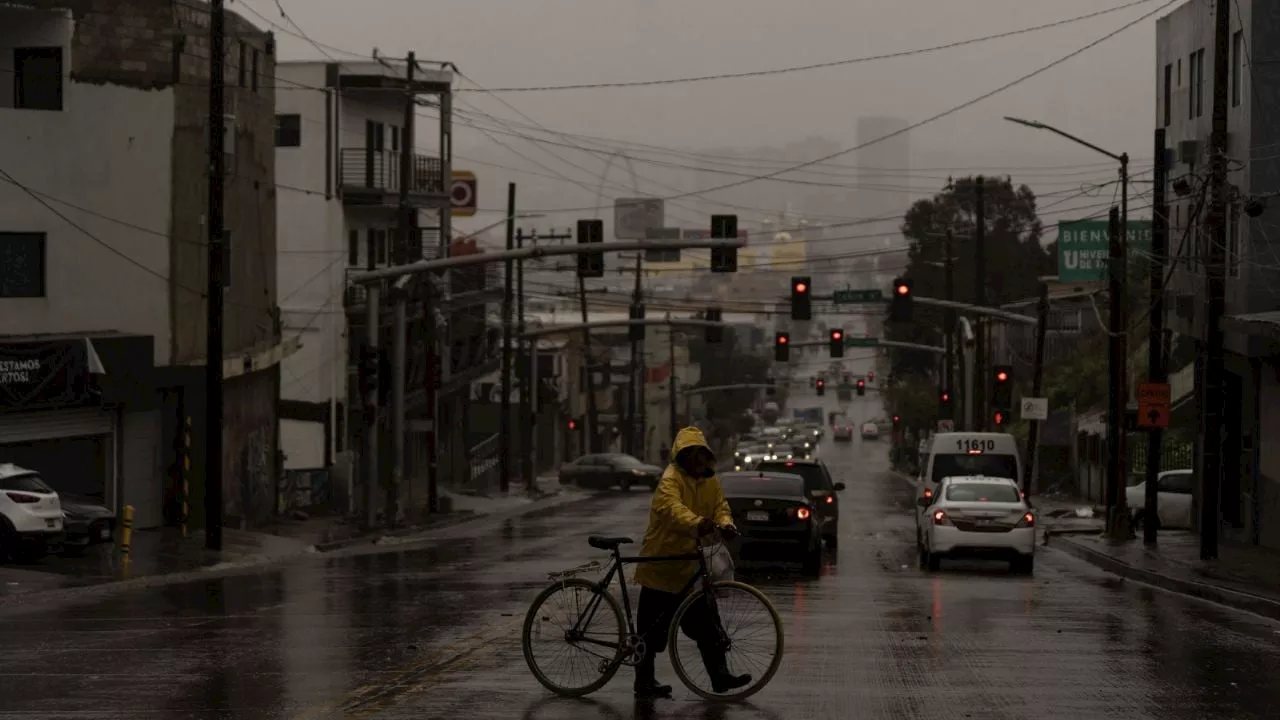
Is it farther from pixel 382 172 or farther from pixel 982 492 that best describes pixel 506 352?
pixel 982 492

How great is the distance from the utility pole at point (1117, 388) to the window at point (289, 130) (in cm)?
2853

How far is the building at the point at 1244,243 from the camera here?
36625 millimetres

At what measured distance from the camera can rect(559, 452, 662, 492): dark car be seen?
76.1 m

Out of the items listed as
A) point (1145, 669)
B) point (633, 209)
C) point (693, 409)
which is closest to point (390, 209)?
point (1145, 669)

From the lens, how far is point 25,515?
2900 cm

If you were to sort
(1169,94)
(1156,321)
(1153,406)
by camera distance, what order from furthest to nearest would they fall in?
(1169,94) < (1156,321) < (1153,406)

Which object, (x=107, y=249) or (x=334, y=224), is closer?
(x=107, y=249)

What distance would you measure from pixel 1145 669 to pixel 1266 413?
948 inches

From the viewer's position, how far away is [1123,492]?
3894 cm

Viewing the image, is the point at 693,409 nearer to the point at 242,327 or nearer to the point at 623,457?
the point at 623,457

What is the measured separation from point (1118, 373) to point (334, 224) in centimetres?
2841

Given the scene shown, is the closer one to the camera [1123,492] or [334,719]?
[334,719]

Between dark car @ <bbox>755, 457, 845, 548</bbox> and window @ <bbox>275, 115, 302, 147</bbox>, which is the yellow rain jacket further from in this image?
window @ <bbox>275, 115, 302, 147</bbox>

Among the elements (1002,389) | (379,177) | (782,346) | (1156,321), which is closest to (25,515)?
(1156,321)
